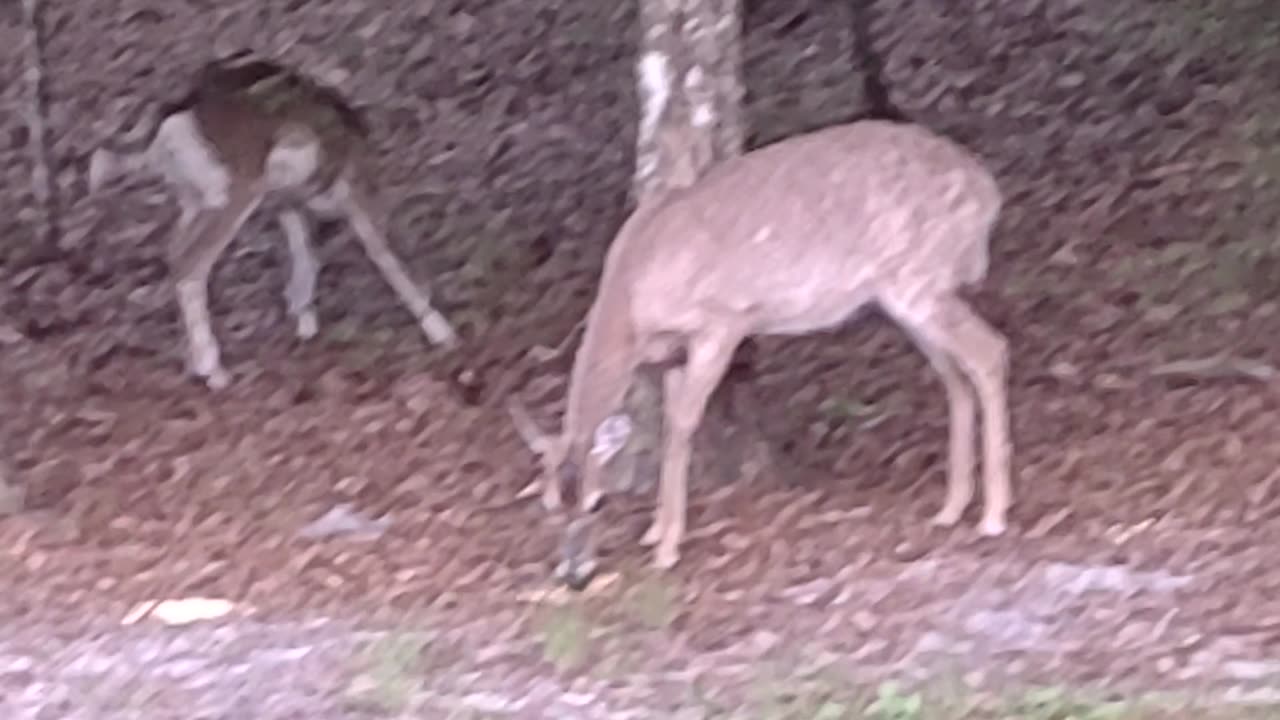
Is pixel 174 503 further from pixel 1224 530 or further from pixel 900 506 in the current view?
pixel 1224 530

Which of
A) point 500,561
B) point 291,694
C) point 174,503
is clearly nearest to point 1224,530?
point 500,561

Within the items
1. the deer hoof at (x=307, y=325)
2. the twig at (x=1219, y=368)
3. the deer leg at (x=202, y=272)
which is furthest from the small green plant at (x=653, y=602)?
the deer hoof at (x=307, y=325)

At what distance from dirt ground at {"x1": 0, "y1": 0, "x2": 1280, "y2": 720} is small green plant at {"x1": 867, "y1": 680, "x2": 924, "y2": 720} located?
58mm

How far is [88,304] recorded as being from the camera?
7789mm

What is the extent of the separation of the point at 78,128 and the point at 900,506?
5405mm

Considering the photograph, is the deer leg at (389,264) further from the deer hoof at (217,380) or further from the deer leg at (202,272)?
the deer hoof at (217,380)

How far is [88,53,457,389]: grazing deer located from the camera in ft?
22.2

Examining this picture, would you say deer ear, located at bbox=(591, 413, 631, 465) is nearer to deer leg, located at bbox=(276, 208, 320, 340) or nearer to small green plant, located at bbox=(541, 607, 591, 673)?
small green plant, located at bbox=(541, 607, 591, 673)

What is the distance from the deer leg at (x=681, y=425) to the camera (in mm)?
4766

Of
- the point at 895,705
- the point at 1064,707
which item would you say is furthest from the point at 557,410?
the point at 1064,707

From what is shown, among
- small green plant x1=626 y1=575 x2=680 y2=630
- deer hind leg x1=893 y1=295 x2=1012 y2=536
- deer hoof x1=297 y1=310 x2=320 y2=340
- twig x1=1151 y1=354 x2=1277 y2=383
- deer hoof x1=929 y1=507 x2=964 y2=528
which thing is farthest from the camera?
deer hoof x1=297 y1=310 x2=320 y2=340

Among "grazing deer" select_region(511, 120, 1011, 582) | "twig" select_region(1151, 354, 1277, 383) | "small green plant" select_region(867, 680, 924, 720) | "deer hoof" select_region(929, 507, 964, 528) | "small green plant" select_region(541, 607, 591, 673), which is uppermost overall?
"grazing deer" select_region(511, 120, 1011, 582)

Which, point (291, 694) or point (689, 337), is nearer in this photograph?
point (291, 694)

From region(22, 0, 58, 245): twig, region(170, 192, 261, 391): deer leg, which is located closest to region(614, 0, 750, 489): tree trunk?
region(170, 192, 261, 391): deer leg
